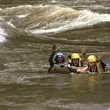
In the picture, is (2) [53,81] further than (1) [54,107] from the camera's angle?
Yes

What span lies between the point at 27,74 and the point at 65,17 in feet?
51.9

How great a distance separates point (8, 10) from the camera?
32.6 metres

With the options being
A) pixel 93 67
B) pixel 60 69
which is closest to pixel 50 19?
pixel 93 67

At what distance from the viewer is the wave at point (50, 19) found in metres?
25.3

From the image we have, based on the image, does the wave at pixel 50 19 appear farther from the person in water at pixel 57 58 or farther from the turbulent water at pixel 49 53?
the person in water at pixel 57 58

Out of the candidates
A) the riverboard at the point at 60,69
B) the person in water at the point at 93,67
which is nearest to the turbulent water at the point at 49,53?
the riverboard at the point at 60,69

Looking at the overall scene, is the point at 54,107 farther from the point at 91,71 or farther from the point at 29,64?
the point at 29,64

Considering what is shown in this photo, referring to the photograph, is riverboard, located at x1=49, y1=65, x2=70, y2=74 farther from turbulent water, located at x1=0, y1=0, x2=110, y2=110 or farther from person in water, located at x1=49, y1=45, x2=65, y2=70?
turbulent water, located at x1=0, y1=0, x2=110, y2=110

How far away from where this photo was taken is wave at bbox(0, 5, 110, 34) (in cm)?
2530

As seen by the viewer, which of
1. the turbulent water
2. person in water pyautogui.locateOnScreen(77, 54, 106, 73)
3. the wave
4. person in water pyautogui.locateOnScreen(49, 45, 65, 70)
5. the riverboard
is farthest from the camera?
the wave

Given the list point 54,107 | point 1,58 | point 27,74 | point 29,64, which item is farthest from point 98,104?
point 1,58

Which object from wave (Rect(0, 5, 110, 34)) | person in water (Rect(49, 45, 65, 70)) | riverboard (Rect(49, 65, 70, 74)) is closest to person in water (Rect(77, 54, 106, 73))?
riverboard (Rect(49, 65, 70, 74))

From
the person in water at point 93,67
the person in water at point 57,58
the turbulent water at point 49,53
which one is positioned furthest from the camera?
the person in water at point 57,58

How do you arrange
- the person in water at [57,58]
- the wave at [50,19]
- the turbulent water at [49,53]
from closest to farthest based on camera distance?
the turbulent water at [49,53] → the person in water at [57,58] → the wave at [50,19]
